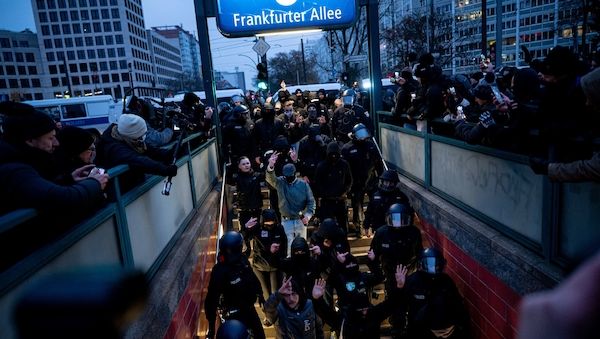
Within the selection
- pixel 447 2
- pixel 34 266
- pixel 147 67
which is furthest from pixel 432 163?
pixel 147 67

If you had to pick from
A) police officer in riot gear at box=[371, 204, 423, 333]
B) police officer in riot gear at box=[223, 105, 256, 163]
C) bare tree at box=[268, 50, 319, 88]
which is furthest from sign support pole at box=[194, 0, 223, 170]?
bare tree at box=[268, 50, 319, 88]

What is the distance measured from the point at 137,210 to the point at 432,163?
436 cm

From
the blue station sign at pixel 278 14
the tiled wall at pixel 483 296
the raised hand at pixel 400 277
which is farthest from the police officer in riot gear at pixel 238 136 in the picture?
the raised hand at pixel 400 277

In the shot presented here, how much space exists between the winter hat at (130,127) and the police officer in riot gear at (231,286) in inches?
65.6

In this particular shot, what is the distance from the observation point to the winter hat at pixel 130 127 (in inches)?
156

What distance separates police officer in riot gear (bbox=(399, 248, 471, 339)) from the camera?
15.0 ft

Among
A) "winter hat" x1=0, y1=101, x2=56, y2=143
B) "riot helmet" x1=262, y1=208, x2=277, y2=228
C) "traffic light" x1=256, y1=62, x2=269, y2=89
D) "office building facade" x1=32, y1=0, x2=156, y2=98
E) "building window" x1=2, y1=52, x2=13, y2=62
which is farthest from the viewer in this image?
"office building facade" x1=32, y1=0, x2=156, y2=98

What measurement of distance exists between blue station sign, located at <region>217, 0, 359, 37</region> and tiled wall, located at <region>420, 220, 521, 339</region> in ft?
16.4

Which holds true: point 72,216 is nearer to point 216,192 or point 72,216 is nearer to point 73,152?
point 73,152

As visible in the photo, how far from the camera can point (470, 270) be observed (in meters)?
4.89

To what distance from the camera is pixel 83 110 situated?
27875 mm

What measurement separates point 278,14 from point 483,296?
20.9 feet

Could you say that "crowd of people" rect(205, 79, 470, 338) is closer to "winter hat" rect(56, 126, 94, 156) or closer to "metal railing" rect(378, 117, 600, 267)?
"metal railing" rect(378, 117, 600, 267)

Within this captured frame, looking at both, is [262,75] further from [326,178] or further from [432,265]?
[432,265]
